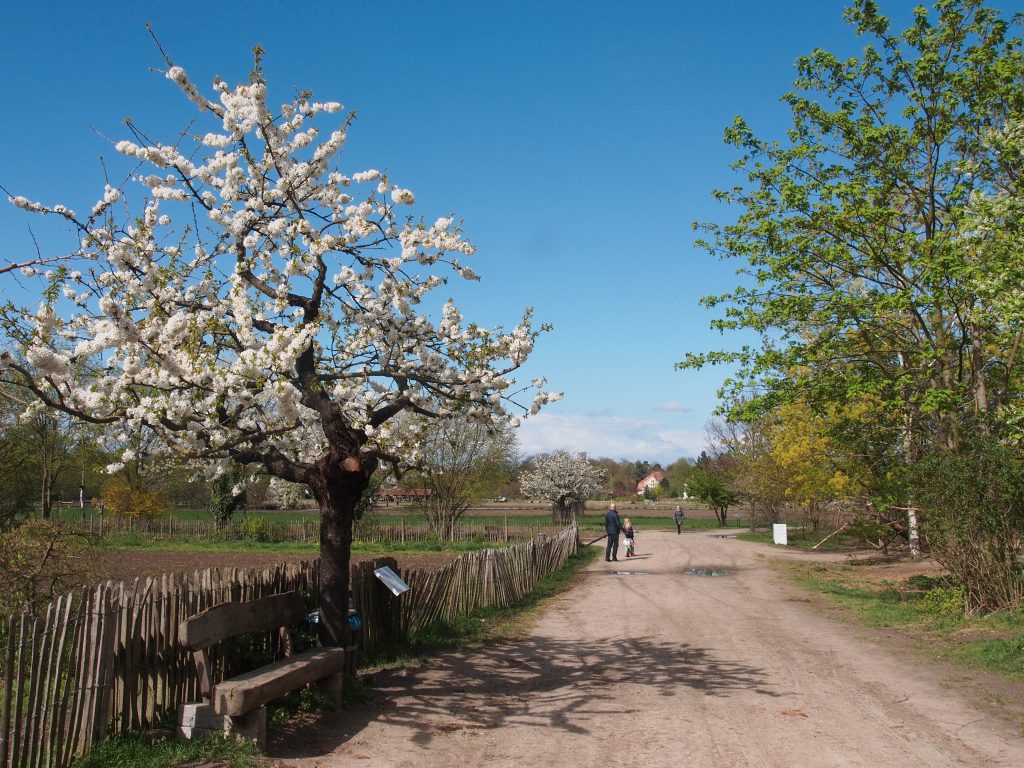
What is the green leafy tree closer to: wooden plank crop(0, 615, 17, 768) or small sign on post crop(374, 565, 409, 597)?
small sign on post crop(374, 565, 409, 597)

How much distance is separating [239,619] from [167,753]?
126 cm

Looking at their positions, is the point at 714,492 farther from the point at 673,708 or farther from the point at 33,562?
the point at 33,562

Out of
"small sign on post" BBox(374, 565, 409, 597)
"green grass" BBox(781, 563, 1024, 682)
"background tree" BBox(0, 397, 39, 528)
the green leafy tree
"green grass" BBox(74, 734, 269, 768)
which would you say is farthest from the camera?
the green leafy tree

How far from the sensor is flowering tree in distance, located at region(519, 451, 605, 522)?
52531 millimetres

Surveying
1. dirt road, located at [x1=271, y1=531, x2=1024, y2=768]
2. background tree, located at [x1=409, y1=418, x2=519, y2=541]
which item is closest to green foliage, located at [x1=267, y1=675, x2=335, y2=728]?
dirt road, located at [x1=271, y1=531, x2=1024, y2=768]

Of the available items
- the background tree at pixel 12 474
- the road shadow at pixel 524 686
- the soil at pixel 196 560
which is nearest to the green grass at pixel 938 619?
the road shadow at pixel 524 686

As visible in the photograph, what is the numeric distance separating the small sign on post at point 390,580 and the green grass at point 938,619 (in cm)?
675

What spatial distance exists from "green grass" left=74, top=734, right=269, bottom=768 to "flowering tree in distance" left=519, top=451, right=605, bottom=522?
46.2m

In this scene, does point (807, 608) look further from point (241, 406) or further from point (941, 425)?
point (241, 406)

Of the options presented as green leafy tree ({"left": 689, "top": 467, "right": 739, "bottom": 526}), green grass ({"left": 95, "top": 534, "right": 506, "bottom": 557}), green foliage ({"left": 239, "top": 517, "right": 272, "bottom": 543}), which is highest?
green leafy tree ({"left": 689, "top": 467, "right": 739, "bottom": 526})

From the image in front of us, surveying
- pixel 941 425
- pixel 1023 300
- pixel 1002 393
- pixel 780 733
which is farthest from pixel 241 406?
pixel 1002 393

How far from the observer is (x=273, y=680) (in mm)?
6664

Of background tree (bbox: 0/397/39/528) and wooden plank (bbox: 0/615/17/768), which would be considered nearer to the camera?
wooden plank (bbox: 0/615/17/768)

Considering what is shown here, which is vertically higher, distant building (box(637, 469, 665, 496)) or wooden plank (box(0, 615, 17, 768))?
distant building (box(637, 469, 665, 496))
